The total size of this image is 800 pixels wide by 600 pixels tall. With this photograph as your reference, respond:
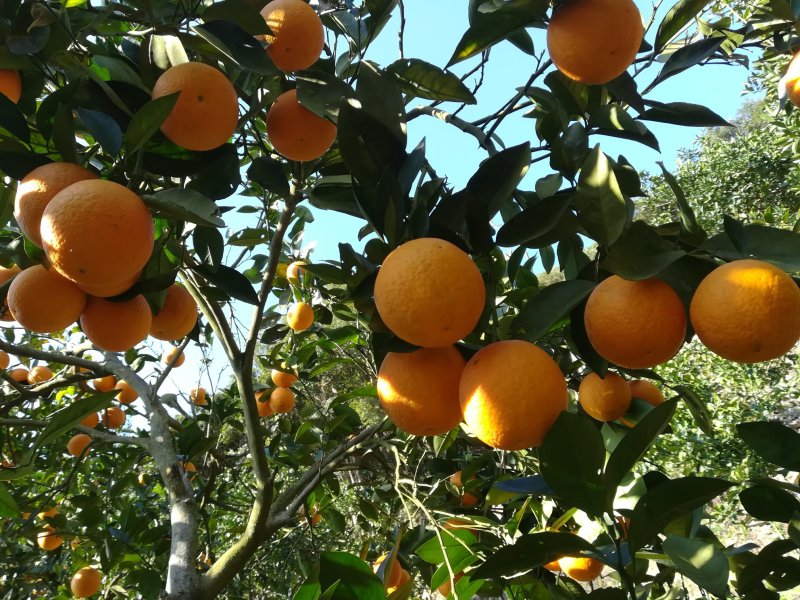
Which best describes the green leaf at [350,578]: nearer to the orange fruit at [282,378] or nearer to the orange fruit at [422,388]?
the orange fruit at [422,388]

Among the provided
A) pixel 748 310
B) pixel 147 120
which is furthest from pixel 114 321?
pixel 748 310

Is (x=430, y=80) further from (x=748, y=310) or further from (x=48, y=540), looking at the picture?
(x=48, y=540)

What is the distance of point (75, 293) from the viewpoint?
0.84m

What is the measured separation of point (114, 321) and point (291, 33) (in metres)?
0.53

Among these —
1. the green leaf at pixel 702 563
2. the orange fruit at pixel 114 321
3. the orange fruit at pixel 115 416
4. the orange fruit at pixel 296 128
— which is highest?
the orange fruit at pixel 115 416


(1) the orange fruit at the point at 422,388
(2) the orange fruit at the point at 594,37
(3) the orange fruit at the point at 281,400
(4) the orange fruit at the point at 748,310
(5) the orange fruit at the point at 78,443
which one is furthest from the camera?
(5) the orange fruit at the point at 78,443

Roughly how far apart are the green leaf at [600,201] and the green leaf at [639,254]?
0.02 m

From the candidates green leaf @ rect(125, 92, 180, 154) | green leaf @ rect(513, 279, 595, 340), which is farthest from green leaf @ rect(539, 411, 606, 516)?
green leaf @ rect(125, 92, 180, 154)

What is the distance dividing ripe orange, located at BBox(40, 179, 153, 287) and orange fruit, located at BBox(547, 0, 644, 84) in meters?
0.62

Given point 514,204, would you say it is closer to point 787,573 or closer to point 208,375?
point 787,573

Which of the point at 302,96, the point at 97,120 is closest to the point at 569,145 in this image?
the point at 302,96

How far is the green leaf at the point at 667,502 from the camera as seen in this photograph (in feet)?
2.01

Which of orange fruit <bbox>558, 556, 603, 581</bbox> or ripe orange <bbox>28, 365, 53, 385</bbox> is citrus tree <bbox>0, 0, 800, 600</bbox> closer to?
orange fruit <bbox>558, 556, 603, 581</bbox>

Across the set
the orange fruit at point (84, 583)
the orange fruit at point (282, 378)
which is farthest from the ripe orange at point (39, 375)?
the orange fruit at point (282, 378)
